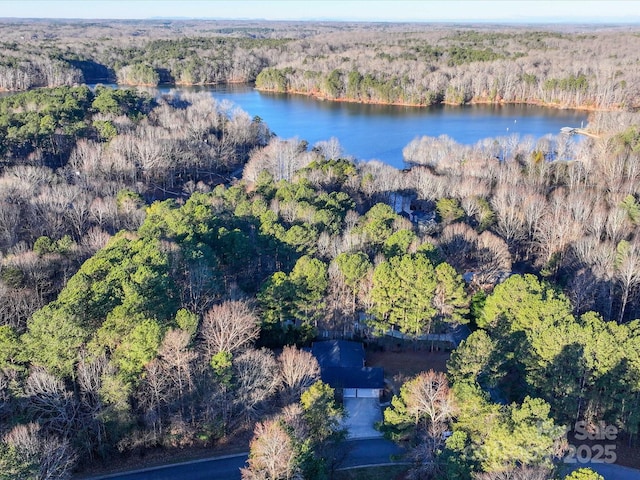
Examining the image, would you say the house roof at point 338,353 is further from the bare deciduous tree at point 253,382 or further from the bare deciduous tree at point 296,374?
the bare deciduous tree at point 253,382

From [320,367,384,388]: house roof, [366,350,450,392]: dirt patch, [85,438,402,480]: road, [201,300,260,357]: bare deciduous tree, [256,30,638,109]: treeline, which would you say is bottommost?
[85,438,402,480]: road

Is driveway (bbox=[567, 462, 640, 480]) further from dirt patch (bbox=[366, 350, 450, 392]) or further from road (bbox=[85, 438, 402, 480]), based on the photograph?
dirt patch (bbox=[366, 350, 450, 392])

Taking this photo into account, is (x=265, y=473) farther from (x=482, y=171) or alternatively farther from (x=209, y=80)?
(x=209, y=80)

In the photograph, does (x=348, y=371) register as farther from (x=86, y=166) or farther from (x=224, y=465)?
(x=86, y=166)

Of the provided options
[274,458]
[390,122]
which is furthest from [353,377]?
[390,122]

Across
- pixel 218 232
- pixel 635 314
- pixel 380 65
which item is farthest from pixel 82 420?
pixel 380 65

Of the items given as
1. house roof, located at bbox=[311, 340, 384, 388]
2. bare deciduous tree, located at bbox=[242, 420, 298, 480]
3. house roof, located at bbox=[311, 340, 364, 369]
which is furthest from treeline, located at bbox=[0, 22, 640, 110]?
bare deciduous tree, located at bbox=[242, 420, 298, 480]
